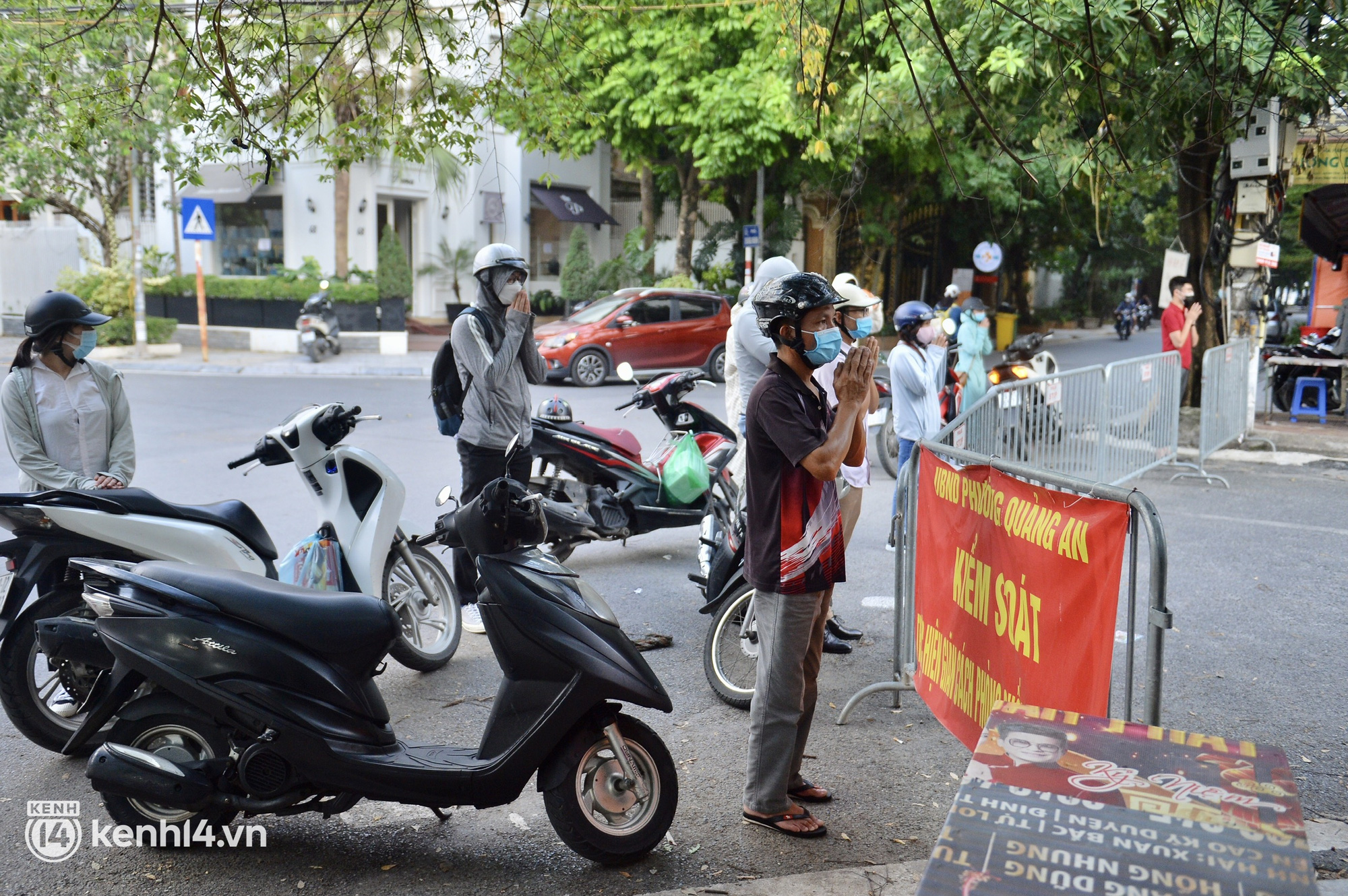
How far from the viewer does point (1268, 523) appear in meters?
8.94

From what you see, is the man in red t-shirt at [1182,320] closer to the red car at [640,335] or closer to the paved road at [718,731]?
the paved road at [718,731]

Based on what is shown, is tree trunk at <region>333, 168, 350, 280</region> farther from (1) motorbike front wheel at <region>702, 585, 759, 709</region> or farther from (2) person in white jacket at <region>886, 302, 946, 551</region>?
(1) motorbike front wheel at <region>702, 585, 759, 709</region>

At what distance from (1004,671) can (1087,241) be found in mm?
36150

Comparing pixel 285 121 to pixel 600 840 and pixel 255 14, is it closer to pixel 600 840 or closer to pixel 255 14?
pixel 255 14

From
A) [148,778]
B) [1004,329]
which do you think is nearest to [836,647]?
[148,778]

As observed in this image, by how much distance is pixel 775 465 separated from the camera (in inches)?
140

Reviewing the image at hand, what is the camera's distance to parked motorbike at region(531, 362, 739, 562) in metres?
7.06

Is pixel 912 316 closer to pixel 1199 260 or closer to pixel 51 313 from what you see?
pixel 51 313

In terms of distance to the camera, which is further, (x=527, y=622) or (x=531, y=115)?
(x=531, y=115)

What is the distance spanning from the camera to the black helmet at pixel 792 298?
139 inches

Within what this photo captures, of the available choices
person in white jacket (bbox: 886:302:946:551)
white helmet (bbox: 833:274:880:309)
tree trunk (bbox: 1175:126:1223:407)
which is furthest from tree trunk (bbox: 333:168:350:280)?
white helmet (bbox: 833:274:880:309)

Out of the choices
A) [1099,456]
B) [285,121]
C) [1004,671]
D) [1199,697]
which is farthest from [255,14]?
[1099,456]

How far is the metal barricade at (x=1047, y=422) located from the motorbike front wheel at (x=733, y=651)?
2.35 meters

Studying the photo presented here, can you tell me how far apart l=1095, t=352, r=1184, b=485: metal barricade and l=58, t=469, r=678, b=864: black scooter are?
675cm
